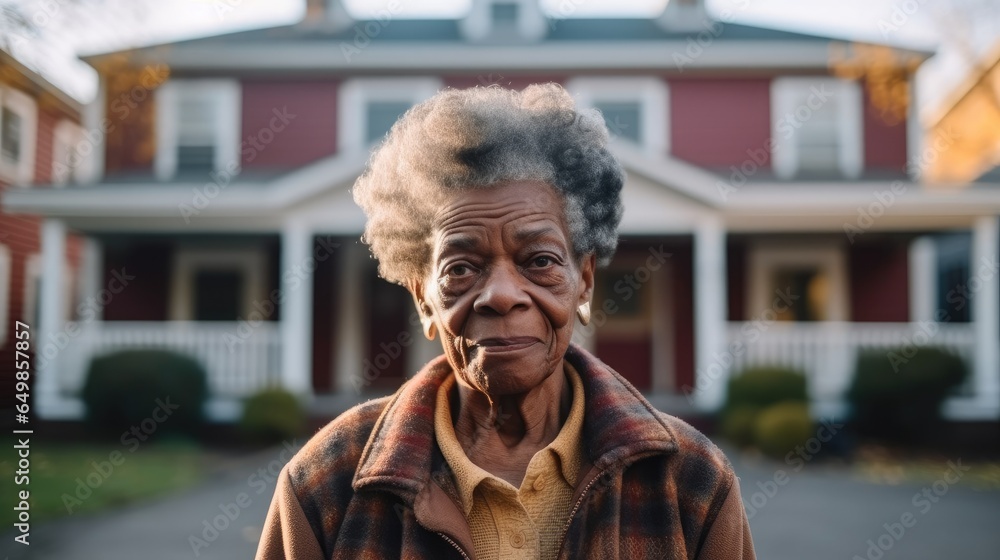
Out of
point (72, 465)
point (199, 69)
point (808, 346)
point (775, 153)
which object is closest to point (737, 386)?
point (808, 346)

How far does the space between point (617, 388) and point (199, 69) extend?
44.7 ft

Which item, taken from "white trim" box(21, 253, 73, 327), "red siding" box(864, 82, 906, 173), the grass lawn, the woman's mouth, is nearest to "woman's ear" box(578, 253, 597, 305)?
the woman's mouth

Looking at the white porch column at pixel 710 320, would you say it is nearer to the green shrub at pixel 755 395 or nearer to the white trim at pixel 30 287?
the green shrub at pixel 755 395

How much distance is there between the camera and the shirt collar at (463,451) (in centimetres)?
169

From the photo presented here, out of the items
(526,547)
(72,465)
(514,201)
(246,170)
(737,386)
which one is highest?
(246,170)

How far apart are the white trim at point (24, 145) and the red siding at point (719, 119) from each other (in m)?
10.5

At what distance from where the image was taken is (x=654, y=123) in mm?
13383

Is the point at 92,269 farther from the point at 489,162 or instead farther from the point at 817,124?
the point at 489,162

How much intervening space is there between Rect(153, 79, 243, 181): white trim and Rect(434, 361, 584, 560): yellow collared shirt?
12806 mm

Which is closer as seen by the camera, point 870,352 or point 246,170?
point 870,352

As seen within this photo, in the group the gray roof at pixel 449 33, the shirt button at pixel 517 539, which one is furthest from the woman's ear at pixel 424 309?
the gray roof at pixel 449 33

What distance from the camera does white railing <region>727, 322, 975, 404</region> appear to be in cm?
1128

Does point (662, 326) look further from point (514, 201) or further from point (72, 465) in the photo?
point (514, 201)

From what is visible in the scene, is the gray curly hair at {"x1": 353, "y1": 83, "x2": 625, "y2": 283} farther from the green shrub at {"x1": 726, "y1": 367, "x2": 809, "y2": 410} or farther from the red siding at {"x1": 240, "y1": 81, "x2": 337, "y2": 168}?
the red siding at {"x1": 240, "y1": 81, "x2": 337, "y2": 168}
